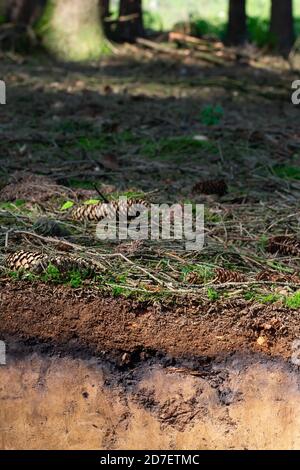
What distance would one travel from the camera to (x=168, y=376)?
8.72 feet

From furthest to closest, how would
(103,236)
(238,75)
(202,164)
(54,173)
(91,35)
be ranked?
1. (91,35)
2. (238,75)
3. (202,164)
4. (54,173)
5. (103,236)

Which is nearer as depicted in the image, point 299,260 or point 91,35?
point 299,260

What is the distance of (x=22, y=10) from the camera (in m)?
9.30

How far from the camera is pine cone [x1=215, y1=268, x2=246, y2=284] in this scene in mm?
3045

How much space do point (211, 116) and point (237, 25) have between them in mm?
5225

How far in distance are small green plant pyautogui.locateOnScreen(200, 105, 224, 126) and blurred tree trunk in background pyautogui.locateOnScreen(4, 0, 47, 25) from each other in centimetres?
371

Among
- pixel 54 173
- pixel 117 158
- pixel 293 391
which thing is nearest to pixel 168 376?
pixel 293 391

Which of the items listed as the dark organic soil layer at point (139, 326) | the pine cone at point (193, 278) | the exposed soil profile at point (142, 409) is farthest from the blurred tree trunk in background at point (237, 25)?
the exposed soil profile at point (142, 409)

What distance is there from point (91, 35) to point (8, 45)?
0.96 metres

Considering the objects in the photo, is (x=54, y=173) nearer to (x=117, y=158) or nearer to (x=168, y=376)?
(x=117, y=158)

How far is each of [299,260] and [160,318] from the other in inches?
34.2

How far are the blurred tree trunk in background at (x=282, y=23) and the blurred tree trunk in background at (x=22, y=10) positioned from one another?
10.4 ft

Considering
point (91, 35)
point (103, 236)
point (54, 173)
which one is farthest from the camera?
point (91, 35)

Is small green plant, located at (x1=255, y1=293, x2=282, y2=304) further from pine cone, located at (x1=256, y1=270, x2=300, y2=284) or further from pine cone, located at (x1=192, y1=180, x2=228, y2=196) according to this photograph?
pine cone, located at (x1=192, y1=180, x2=228, y2=196)
